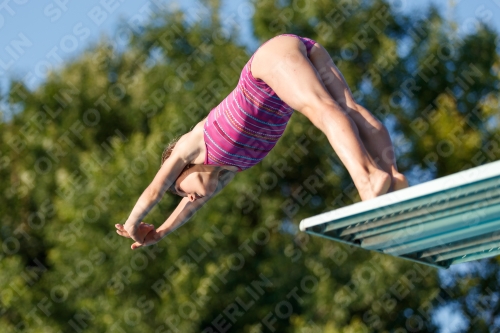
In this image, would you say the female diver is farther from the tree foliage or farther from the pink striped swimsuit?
the tree foliage

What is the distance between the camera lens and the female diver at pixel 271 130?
13.1 feet

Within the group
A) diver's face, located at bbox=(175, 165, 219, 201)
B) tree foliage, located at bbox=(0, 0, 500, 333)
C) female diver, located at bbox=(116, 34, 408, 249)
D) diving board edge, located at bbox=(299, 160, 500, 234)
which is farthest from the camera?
tree foliage, located at bbox=(0, 0, 500, 333)

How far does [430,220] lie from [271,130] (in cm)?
108

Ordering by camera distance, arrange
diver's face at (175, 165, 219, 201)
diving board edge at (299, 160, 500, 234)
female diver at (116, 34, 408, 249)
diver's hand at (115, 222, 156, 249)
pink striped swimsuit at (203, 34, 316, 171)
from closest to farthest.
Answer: diving board edge at (299, 160, 500, 234), female diver at (116, 34, 408, 249), pink striped swimsuit at (203, 34, 316, 171), diver's face at (175, 165, 219, 201), diver's hand at (115, 222, 156, 249)

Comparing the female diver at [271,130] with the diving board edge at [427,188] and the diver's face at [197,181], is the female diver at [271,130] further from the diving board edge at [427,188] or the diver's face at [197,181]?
the diving board edge at [427,188]

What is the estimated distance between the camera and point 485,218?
397 cm

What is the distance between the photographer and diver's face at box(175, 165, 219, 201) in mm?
4965

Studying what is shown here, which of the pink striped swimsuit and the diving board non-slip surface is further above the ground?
the pink striped swimsuit

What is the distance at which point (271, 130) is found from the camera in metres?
4.74

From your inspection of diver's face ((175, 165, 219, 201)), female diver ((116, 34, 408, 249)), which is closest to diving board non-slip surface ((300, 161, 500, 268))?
female diver ((116, 34, 408, 249))

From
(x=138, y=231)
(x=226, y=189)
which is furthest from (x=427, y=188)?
(x=226, y=189)

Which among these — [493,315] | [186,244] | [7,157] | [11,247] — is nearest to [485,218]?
[186,244]

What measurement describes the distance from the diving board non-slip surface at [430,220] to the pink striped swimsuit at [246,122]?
75 centimetres

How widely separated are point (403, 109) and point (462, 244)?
9997 millimetres
